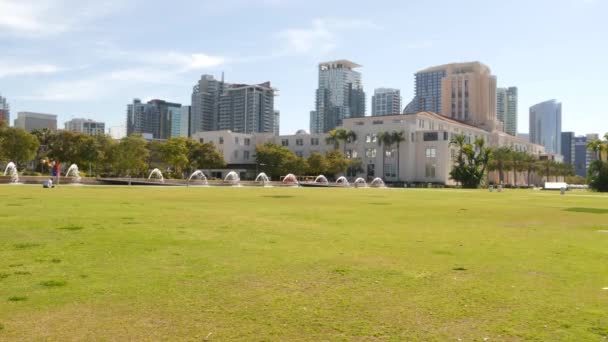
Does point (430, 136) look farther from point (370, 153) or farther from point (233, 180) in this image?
point (233, 180)

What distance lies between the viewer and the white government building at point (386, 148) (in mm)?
131000

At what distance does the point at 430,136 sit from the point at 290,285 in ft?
423

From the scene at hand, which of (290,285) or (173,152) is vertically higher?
(173,152)

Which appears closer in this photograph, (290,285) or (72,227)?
(290,285)

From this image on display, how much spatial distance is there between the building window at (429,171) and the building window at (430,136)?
7.00 metres

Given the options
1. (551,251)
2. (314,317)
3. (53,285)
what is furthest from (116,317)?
(551,251)

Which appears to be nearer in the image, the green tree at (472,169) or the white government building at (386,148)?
the green tree at (472,169)

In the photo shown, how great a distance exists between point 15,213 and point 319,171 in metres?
107

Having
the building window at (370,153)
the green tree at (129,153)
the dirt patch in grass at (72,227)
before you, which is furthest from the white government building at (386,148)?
the dirt patch in grass at (72,227)

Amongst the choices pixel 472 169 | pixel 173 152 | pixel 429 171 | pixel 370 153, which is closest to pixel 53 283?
pixel 173 152

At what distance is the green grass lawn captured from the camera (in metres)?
5.62

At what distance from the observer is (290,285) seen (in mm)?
7598

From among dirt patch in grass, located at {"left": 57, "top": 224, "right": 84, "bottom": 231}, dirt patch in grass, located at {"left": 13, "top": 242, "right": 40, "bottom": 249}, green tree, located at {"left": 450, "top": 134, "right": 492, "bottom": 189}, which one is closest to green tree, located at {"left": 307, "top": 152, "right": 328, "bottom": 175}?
green tree, located at {"left": 450, "top": 134, "right": 492, "bottom": 189}

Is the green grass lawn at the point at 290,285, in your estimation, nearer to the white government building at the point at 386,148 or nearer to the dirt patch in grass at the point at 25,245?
the dirt patch in grass at the point at 25,245
